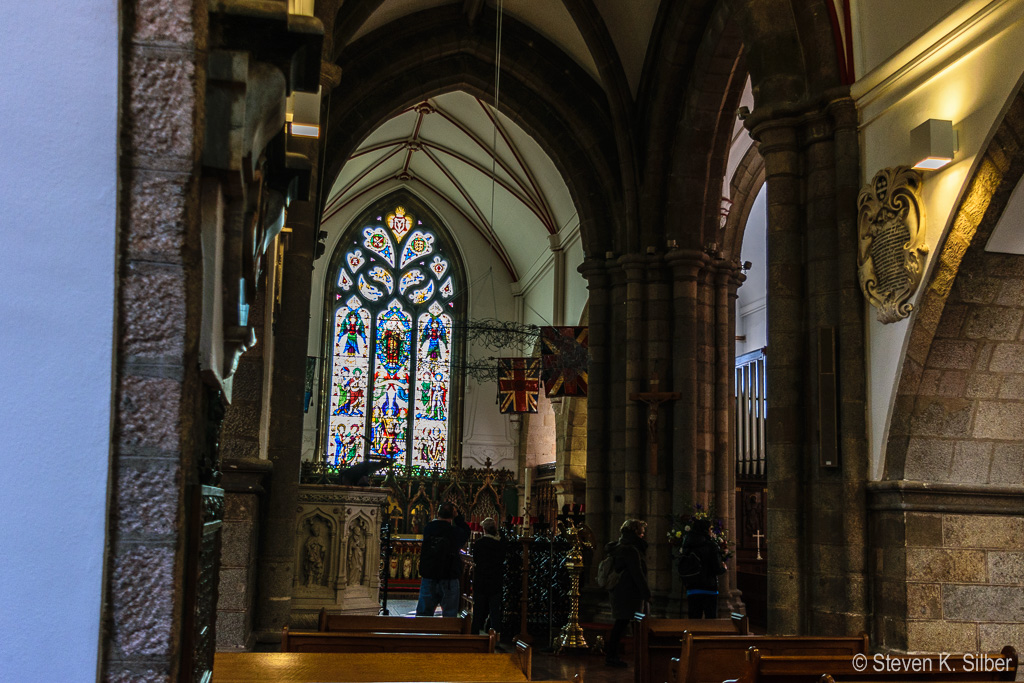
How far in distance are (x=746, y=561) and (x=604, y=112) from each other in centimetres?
699

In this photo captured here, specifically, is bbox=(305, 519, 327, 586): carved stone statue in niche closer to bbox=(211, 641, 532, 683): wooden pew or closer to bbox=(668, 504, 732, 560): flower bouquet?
bbox=(668, 504, 732, 560): flower bouquet

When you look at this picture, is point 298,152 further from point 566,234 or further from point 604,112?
point 566,234

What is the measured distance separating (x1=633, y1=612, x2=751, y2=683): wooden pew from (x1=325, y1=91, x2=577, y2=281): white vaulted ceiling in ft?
39.1

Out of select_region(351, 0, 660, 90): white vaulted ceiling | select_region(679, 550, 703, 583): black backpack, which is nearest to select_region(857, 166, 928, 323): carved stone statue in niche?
select_region(679, 550, 703, 583): black backpack

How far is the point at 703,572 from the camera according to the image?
864 centimetres

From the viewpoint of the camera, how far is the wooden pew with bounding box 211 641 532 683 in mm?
3412

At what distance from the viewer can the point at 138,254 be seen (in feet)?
6.71

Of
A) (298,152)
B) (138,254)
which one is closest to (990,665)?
(298,152)

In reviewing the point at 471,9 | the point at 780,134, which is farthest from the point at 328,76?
the point at 471,9

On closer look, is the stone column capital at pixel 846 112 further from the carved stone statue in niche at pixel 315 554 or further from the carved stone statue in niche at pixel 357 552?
the carved stone statue in niche at pixel 315 554

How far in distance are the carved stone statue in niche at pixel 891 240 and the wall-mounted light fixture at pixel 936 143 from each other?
308mm

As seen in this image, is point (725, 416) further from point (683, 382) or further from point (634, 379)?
point (634, 379)

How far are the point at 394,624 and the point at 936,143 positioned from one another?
4.63 metres

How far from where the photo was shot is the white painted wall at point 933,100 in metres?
6.13
